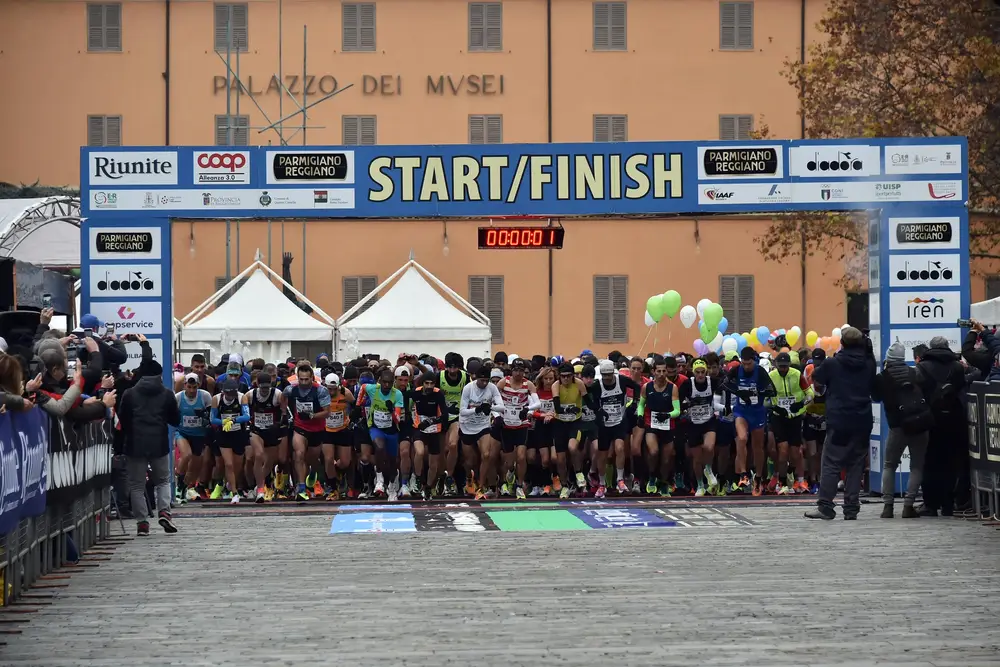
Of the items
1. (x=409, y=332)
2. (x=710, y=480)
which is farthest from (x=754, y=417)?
(x=409, y=332)

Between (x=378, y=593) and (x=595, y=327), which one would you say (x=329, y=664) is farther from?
(x=595, y=327)

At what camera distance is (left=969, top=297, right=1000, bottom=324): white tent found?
2184cm

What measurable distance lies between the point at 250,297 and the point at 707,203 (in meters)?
14.3

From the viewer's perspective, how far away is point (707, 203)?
18703 millimetres

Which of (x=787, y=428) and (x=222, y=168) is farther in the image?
(x=787, y=428)

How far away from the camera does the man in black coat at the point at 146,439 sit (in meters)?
14.9

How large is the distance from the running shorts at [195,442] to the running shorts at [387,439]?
2.17 m

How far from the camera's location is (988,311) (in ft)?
73.5

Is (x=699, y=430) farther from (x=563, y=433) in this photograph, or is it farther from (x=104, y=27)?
(x=104, y=27)

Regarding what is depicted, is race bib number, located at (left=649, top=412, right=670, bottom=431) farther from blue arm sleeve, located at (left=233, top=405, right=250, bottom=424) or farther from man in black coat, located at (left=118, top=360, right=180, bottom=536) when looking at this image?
man in black coat, located at (left=118, top=360, right=180, bottom=536)

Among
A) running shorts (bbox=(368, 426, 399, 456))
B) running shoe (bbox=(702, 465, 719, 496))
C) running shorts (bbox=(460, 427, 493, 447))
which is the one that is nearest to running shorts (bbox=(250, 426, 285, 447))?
running shorts (bbox=(368, 426, 399, 456))

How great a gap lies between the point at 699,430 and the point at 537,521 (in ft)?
13.4

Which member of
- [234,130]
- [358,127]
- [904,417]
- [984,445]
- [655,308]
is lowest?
[984,445]

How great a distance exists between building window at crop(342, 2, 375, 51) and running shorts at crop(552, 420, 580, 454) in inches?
966
